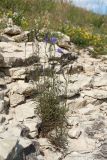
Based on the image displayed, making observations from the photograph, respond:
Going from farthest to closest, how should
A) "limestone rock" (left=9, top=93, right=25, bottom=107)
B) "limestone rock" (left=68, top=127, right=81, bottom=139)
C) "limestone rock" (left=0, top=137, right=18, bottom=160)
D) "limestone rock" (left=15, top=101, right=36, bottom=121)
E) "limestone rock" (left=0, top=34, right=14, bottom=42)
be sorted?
"limestone rock" (left=0, top=34, right=14, bottom=42) < "limestone rock" (left=9, top=93, right=25, bottom=107) < "limestone rock" (left=15, top=101, right=36, bottom=121) < "limestone rock" (left=68, top=127, right=81, bottom=139) < "limestone rock" (left=0, top=137, right=18, bottom=160)

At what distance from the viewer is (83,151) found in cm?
477

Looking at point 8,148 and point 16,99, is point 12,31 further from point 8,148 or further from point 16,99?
point 8,148

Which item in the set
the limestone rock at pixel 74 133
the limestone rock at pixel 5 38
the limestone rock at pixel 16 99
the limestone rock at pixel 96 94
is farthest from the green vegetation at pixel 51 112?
the limestone rock at pixel 5 38

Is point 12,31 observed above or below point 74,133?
above

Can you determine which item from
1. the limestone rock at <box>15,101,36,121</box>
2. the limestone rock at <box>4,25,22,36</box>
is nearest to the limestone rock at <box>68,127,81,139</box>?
the limestone rock at <box>15,101,36,121</box>

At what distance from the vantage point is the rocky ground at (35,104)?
4383mm

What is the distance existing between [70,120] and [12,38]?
8.65 ft

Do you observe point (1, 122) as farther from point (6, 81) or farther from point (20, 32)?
point (20, 32)

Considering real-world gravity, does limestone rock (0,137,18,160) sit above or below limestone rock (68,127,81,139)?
above

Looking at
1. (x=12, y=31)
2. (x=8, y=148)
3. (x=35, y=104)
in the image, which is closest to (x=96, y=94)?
(x=35, y=104)

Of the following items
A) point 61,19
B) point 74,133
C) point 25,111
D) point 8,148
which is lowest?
point 74,133

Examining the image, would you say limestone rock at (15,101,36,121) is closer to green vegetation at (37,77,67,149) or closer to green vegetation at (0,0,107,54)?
green vegetation at (37,77,67,149)

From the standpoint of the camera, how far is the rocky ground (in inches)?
173

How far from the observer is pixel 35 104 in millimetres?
5484
